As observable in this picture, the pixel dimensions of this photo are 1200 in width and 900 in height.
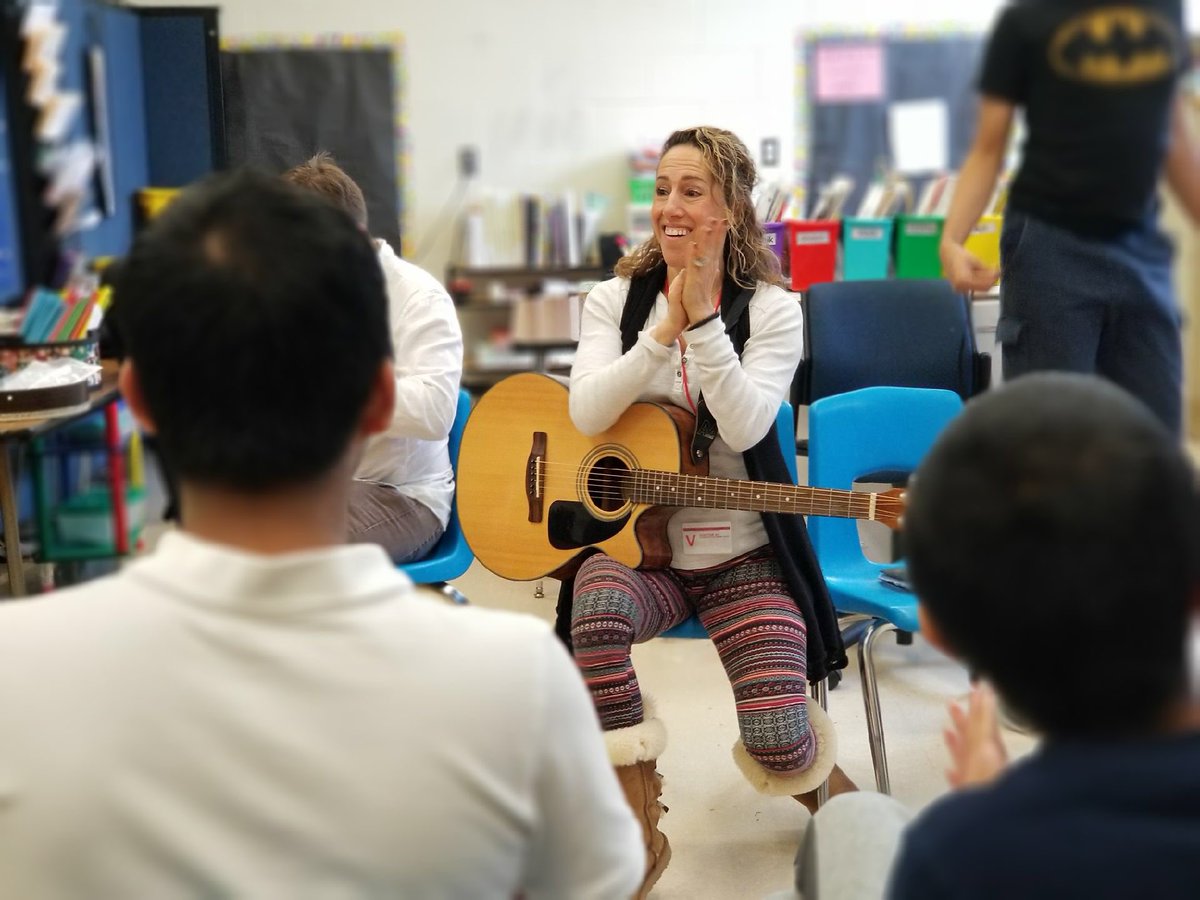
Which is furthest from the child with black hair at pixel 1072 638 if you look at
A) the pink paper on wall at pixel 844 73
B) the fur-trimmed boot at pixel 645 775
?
the pink paper on wall at pixel 844 73

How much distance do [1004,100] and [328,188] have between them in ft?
3.58

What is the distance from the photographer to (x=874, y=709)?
202cm

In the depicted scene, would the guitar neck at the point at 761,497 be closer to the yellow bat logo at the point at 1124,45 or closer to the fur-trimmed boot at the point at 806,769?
the fur-trimmed boot at the point at 806,769

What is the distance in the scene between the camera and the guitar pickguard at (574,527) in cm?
186

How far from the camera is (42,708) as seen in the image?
0.69 meters

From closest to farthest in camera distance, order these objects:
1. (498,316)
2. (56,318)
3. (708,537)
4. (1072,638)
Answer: (1072,638) < (708,537) < (56,318) < (498,316)

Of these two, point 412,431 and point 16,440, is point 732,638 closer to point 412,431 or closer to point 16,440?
point 412,431

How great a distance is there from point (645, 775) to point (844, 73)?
4263 millimetres

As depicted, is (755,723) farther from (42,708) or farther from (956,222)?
(42,708)

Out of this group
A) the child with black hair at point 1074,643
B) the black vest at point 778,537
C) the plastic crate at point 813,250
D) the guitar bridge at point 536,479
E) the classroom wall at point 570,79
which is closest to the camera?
the child with black hair at point 1074,643

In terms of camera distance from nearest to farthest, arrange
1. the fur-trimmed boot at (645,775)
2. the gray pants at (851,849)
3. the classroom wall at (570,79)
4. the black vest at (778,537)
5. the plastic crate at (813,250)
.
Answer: the gray pants at (851,849), the fur-trimmed boot at (645,775), the black vest at (778,537), the plastic crate at (813,250), the classroom wall at (570,79)

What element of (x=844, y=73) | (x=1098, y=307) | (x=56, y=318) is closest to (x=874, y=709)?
(x=1098, y=307)

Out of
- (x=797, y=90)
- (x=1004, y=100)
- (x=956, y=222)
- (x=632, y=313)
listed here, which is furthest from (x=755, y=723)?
(x=797, y=90)

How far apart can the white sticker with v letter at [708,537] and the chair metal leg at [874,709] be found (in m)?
0.35
